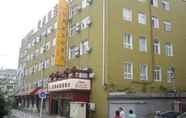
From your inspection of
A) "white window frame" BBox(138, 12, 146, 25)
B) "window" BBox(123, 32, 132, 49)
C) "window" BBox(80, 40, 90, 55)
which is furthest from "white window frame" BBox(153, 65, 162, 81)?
"window" BBox(80, 40, 90, 55)

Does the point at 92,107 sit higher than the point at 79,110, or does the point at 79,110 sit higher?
the point at 92,107

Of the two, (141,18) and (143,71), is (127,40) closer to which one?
(141,18)

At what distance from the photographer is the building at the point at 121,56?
25703 millimetres

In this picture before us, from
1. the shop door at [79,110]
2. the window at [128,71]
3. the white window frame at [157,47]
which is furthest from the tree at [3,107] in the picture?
the white window frame at [157,47]

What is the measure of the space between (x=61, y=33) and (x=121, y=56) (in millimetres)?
8362

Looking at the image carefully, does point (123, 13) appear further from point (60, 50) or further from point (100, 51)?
point (60, 50)

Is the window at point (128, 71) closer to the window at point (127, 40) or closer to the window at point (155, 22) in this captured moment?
the window at point (127, 40)

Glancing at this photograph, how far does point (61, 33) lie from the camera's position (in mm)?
32438

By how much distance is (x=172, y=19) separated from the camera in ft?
105

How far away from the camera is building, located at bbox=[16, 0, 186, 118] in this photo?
1012 inches

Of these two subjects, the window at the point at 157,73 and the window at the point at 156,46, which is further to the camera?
the window at the point at 156,46

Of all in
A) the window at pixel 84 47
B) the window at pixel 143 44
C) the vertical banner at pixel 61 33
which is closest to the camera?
the window at pixel 143 44

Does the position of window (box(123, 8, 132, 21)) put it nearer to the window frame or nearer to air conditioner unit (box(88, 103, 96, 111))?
the window frame

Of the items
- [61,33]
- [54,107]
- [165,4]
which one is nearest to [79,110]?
[61,33]
